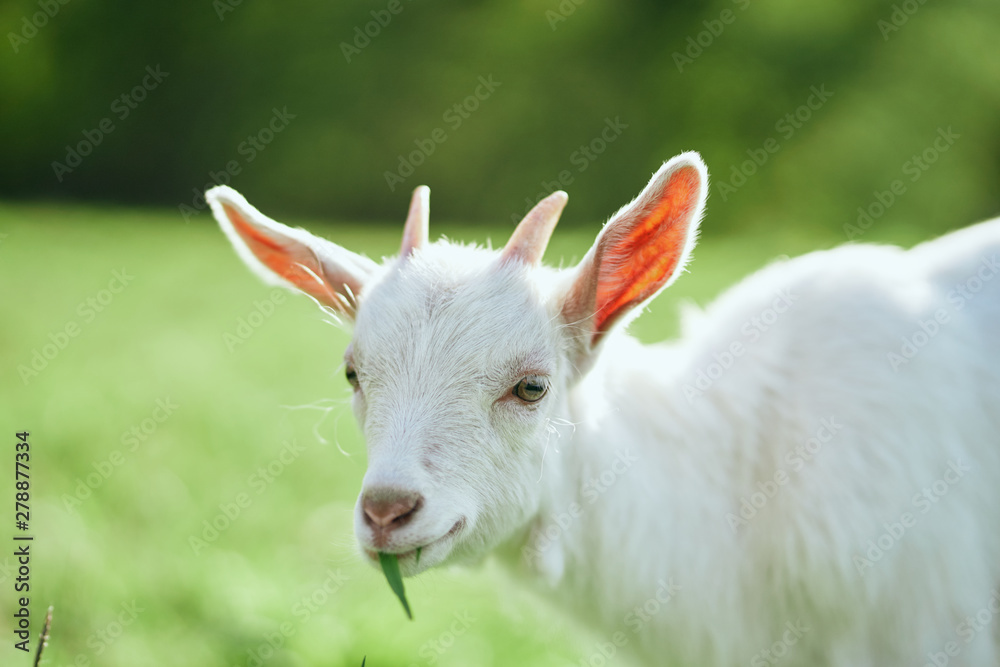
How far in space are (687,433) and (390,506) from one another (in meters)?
1.15

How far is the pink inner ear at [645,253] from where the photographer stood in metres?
2.38

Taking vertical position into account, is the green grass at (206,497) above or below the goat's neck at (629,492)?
below

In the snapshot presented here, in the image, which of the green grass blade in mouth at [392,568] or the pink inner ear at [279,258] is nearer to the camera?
the green grass blade in mouth at [392,568]

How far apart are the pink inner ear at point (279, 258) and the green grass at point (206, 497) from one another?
0.39 metres

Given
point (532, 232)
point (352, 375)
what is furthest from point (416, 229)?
point (352, 375)

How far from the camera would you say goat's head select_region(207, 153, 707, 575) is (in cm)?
223

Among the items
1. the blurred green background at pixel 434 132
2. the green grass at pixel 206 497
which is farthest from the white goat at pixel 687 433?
the blurred green background at pixel 434 132

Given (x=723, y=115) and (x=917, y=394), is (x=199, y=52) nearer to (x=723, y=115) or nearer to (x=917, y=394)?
(x=723, y=115)

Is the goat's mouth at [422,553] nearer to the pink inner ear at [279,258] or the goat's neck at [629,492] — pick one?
the goat's neck at [629,492]

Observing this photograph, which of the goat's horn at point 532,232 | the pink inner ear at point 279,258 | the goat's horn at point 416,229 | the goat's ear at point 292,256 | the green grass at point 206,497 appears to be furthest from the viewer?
the green grass at point 206,497

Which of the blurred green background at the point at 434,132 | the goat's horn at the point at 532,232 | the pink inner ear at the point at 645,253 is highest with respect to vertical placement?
the pink inner ear at the point at 645,253

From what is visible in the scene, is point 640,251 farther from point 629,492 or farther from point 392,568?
point 392,568

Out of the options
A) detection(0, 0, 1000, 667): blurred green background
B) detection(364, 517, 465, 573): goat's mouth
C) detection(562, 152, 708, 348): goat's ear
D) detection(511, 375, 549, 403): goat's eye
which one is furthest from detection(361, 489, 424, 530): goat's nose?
detection(0, 0, 1000, 667): blurred green background

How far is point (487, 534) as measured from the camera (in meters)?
2.42
